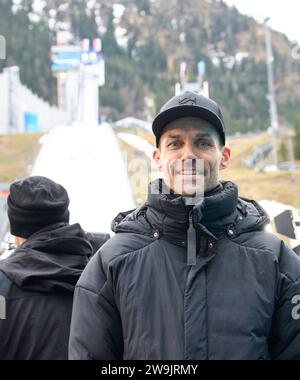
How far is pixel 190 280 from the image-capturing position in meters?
0.82

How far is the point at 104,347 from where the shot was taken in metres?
0.82

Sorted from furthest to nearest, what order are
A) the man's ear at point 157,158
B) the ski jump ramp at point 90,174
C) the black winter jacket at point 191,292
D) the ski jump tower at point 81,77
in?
the ski jump tower at point 81,77 → the ski jump ramp at point 90,174 → the man's ear at point 157,158 → the black winter jacket at point 191,292

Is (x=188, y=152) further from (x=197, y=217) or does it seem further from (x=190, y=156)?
(x=197, y=217)

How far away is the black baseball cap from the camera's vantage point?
2.91 feet

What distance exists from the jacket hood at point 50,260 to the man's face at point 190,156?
1.00 ft

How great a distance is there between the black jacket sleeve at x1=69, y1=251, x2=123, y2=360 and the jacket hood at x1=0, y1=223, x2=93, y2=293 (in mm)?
173

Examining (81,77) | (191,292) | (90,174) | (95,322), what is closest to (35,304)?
(95,322)

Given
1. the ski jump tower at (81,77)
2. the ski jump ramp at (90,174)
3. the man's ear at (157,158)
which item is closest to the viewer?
the man's ear at (157,158)

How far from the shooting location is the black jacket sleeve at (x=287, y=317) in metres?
0.83

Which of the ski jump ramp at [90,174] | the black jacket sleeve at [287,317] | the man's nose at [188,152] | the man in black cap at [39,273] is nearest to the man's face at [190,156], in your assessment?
the man's nose at [188,152]

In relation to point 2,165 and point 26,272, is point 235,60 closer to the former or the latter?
point 2,165

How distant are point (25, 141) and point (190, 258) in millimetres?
5766

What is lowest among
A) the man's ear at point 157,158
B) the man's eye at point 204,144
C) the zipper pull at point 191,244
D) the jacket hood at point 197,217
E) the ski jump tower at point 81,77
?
the zipper pull at point 191,244

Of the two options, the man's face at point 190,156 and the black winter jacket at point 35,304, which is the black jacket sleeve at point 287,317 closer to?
the man's face at point 190,156
